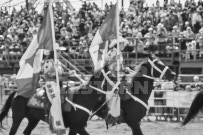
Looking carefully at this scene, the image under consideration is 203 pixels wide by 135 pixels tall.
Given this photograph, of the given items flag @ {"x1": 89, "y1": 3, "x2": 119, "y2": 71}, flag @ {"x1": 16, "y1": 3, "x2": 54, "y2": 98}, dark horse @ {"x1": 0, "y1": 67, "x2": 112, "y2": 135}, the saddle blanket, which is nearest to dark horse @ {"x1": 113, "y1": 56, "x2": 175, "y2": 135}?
dark horse @ {"x1": 0, "y1": 67, "x2": 112, "y2": 135}

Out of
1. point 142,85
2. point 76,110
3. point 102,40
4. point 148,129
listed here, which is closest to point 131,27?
point 148,129

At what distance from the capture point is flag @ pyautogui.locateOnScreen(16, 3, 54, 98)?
11.2 meters

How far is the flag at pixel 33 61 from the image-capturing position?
440 inches

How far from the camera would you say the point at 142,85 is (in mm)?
11391

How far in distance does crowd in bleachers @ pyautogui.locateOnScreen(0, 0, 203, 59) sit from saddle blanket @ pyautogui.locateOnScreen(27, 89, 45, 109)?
8.15 m

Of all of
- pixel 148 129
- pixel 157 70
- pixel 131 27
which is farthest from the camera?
pixel 131 27

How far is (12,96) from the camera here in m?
11.8

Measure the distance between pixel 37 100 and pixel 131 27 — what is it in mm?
10006

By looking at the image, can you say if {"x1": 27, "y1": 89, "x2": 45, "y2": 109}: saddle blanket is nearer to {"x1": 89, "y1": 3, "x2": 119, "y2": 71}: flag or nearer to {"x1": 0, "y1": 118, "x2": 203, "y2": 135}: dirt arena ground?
{"x1": 89, "y1": 3, "x2": 119, "y2": 71}: flag

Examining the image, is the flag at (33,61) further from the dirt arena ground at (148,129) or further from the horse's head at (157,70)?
the horse's head at (157,70)

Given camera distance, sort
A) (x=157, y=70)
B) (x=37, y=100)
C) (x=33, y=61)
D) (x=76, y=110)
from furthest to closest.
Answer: (x=157, y=70) → (x=33, y=61) → (x=37, y=100) → (x=76, y=110)

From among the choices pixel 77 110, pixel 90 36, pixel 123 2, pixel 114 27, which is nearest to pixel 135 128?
pixel 77 110

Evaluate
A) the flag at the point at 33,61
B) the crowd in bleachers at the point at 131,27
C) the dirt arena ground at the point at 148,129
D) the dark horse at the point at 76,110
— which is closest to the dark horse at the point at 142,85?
the dark horse at the point at 76,110

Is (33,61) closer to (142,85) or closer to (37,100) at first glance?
(37,100)
